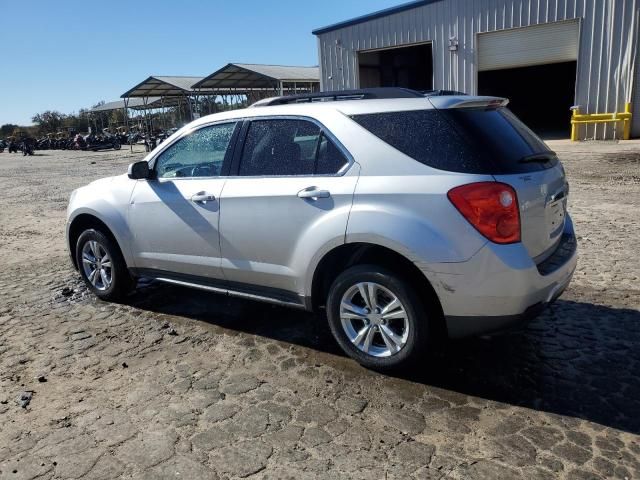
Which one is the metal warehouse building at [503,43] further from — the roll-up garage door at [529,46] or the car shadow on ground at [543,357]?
the car shadow on ground at [543,357]

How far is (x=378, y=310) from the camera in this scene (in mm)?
3510

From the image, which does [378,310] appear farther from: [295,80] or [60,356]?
[295,80]

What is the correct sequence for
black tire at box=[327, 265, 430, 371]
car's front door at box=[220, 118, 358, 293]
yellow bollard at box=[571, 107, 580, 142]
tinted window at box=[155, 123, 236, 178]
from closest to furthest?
black tire at box=[327, 265, 430, 371] → car's front door at box=[220, 118, 358, 293] → tinted window at box=[155, 123, 236, 178] → yellow bollard at box=[571, 107, 580, 142]

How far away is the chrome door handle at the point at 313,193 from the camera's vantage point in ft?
11.6

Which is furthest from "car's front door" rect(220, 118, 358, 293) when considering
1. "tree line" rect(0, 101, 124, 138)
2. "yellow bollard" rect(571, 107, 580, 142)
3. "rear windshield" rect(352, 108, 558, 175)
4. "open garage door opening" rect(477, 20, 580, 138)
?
"tree line" rect(0, 101, 124, 138)

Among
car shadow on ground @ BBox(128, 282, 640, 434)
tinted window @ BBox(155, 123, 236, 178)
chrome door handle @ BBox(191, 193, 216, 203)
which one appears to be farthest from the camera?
tinted window @ BBox(155, 123, 236, 178)

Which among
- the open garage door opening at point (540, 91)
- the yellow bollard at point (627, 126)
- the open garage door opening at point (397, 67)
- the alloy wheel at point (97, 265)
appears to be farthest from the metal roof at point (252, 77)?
the alloy wheel at point (97, 265)

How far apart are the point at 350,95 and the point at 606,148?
14961 mm

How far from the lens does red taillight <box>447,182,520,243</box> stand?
304 centimetres

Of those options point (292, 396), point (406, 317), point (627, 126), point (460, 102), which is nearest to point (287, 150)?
point (460, 102)

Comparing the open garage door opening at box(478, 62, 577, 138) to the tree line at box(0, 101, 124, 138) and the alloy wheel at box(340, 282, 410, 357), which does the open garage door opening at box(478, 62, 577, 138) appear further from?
the tree line at box(0, 101, 124, 138)

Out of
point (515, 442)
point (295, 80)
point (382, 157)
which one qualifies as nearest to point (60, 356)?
point (382, 157)

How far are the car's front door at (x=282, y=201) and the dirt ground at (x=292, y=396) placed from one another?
2.25ft

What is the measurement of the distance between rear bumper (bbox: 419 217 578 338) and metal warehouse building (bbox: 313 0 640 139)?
17.1 meters
